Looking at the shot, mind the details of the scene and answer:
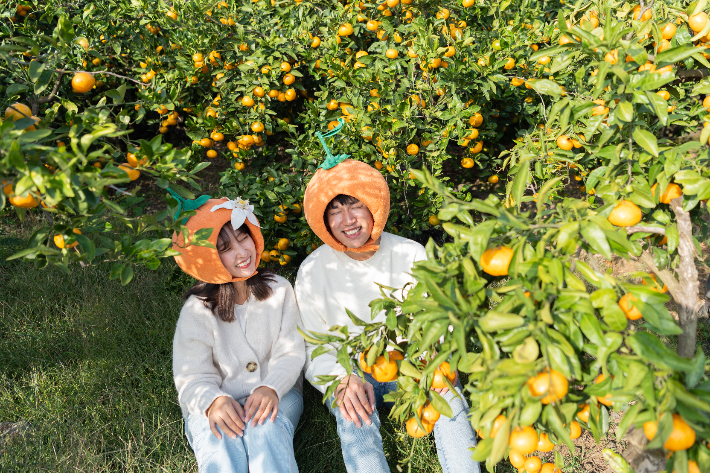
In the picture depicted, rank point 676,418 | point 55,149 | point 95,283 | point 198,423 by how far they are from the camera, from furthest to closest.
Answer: point 95,283 → point 198,423 → point 55,149 → point 676,418

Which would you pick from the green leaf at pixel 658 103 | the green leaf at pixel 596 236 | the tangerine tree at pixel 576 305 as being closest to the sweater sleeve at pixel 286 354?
the tangerine tree at pixel 576 305

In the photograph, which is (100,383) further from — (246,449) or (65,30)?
(65,30)

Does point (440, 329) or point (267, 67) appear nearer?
point (440, 329)

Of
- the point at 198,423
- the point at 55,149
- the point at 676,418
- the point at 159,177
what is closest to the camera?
the point at 676,418

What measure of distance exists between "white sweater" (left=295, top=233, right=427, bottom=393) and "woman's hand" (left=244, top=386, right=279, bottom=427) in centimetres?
28

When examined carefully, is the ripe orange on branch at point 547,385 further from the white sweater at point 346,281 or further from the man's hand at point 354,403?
the white sweater at point 346,281

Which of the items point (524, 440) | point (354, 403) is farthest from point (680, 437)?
point (354, 403)

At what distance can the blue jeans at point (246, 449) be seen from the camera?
5.84ft

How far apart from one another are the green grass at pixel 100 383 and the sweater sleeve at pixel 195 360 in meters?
0.36

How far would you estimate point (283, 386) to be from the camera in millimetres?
2018

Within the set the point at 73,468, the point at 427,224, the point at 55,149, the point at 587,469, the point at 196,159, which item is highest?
the point at 55,149

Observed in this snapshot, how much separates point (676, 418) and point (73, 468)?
216 cm

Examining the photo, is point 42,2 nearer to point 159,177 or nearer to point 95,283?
point 95,283

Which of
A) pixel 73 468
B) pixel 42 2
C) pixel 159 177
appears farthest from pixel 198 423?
pixel 42 2
